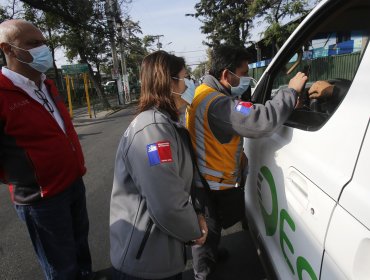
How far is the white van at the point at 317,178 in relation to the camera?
98cm

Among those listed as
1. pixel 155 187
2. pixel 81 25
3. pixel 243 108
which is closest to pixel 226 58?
pixel 243 108

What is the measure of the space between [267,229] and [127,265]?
858 millimetres

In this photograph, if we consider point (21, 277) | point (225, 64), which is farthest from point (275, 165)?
point (21, 277)

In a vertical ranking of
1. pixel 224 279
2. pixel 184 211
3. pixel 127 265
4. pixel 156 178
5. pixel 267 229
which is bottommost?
pixel 224 279

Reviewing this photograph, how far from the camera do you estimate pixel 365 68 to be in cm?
110

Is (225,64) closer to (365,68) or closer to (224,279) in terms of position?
(365,68)

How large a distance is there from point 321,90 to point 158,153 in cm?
123

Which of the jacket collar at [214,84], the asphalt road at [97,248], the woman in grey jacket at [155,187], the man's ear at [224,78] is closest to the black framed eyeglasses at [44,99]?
the asphalt road at [97,248]

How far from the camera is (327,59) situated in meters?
2.67

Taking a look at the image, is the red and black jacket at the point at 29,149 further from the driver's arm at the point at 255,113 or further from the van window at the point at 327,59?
the van window at the point at 327,59

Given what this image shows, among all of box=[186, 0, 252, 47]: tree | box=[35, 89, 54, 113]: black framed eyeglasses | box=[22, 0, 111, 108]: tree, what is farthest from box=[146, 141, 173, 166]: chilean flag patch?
box=[186, 0, 252, 47]: tree

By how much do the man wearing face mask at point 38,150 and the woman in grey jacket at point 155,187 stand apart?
70 centimetres

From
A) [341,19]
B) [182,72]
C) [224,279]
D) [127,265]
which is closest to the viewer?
[127,265]

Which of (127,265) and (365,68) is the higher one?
(365,68)
